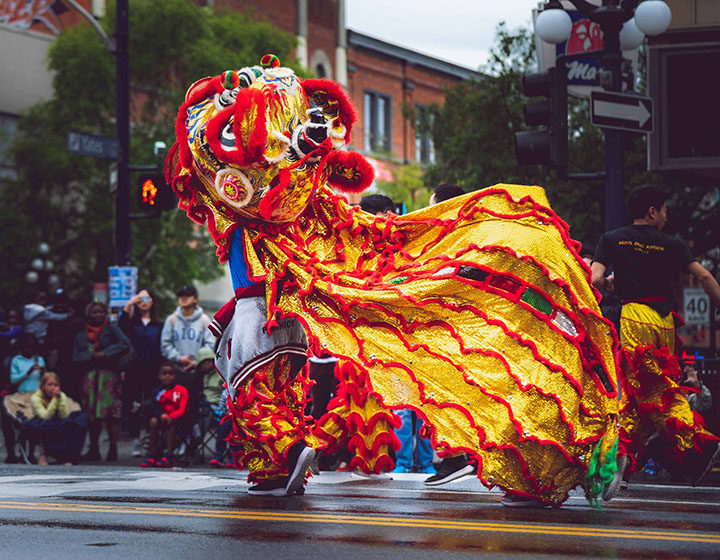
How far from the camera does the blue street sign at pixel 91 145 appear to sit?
679 inches

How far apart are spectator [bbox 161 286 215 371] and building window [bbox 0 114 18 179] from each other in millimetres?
16024

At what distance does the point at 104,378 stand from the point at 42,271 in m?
14.4

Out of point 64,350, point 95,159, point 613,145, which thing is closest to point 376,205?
point 613,145

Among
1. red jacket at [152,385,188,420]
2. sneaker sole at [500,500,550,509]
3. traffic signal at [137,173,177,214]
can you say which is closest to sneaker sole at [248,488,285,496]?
sneaker sole at [500,500,550,509]

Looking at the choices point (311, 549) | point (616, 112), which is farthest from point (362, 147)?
point (311, 549)

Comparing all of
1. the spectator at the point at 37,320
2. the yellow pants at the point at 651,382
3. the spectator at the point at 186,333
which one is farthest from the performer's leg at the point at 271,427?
the spectator at the point at 37,320

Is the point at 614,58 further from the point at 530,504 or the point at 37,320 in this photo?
the point at 37,320

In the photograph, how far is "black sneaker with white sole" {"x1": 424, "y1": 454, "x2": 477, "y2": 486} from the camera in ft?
27.1

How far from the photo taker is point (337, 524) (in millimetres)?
5859

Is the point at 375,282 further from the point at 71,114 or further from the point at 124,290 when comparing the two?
the point at 71,114

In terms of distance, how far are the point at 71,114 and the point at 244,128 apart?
2182 cm

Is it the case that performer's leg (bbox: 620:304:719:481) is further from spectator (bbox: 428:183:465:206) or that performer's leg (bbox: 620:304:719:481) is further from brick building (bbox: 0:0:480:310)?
brick building (bbox: 0:0:480:310)

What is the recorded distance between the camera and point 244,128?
7.05 metres

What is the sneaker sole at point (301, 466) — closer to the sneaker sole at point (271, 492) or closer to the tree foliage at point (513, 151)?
the sneaker sole at point (271, 492)
